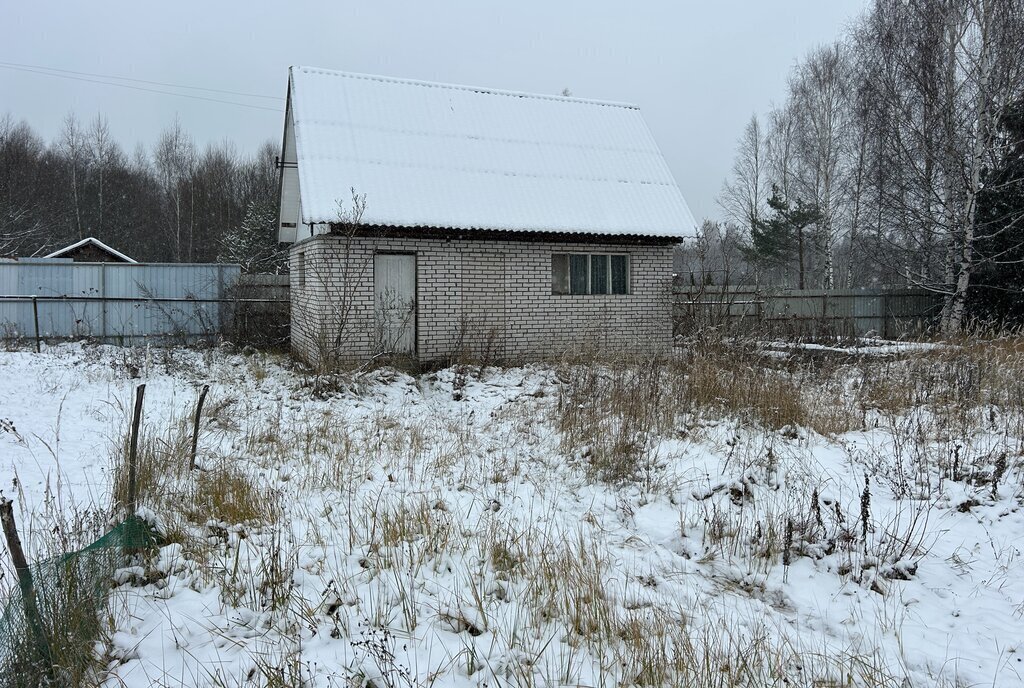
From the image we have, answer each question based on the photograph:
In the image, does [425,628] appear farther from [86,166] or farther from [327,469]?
[86,166]

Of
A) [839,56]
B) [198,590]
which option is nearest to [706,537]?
[198,590]

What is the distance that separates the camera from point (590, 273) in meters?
12.9

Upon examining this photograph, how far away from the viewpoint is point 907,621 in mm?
3439

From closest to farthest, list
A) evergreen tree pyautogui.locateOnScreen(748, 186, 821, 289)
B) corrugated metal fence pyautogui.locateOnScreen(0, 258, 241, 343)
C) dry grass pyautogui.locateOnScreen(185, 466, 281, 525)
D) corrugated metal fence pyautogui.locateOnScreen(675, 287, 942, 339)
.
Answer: dry grass pyautogui.locateOnScreen(185, 466, 281, 525) → corrugated metal fence pyautogui.locateOnScreen(0, 258, 241, 343) → corrugated metal fence pyautogui.locateOnScreen(675, 287, 942, 339) → evergreen tree pyautogui.locateOnScreen(748, 186, 821, 289)

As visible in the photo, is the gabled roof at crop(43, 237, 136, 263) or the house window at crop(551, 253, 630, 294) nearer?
the house window at crop(551, 253, 630, 294)

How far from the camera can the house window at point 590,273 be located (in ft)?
41.7

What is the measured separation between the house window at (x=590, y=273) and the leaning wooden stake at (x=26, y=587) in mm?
10362

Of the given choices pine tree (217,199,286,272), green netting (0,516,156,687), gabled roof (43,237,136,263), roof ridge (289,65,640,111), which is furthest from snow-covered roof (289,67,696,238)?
pine tree (217,199,286,272)

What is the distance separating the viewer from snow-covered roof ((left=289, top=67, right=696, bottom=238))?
1155 centimetres

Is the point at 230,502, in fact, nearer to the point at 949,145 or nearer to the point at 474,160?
the point at 474,160

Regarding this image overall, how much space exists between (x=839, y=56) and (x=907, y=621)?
27.9 meters

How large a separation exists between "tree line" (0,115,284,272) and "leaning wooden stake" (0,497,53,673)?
94.8 ft

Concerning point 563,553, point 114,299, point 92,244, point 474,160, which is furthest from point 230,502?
point 92,244

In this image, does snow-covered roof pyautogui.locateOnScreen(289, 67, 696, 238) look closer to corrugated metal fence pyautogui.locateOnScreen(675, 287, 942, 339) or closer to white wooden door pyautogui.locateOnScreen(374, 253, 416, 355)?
white wooden door pyautogui.locateOnScreen(374, 253, 416, 355)
